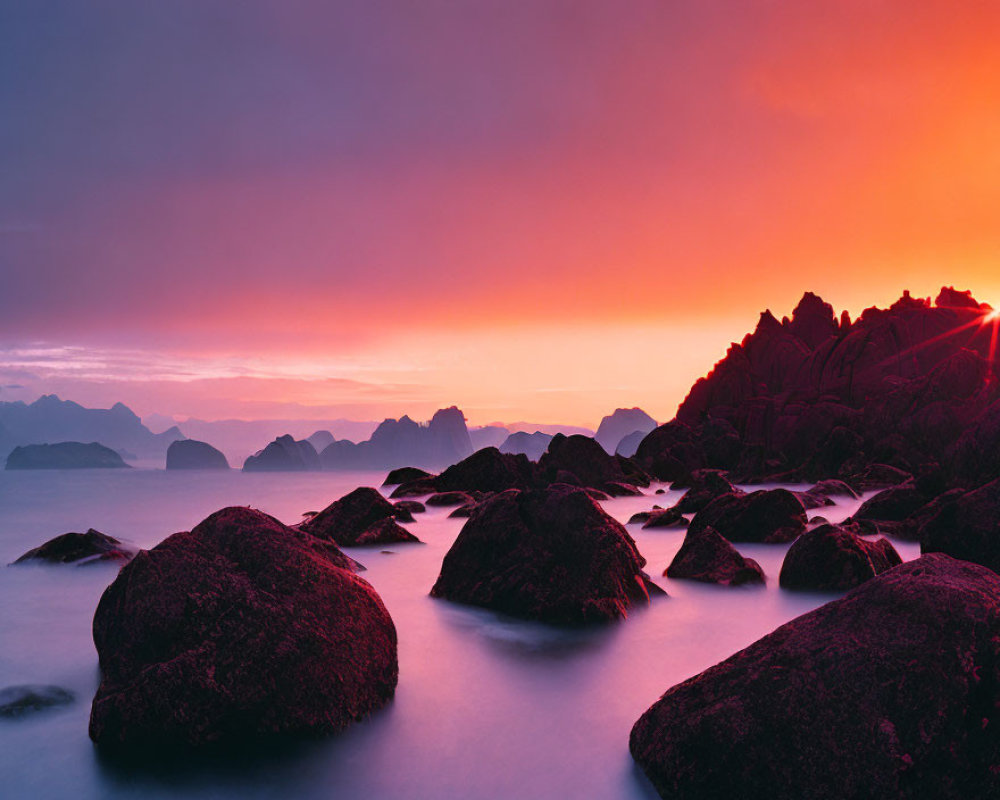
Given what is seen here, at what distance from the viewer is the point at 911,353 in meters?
61.4

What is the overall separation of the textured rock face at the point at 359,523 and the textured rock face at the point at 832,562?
11483 millimetres

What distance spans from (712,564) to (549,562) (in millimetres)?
4690

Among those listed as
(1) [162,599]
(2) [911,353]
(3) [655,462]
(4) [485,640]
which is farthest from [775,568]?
(2) [911,353]

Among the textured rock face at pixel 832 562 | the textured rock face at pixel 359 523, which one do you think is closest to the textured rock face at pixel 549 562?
the textured rock face at pixel 832 562

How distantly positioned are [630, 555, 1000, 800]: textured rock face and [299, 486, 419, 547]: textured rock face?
15.1 m

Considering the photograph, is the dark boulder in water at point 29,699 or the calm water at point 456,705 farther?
the dark boulder in water at point 29,699

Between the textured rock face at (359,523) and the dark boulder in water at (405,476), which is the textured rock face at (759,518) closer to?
the textured rock face at (359,523)

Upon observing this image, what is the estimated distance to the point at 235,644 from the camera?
6988 millimetres

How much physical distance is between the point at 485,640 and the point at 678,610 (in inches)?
161

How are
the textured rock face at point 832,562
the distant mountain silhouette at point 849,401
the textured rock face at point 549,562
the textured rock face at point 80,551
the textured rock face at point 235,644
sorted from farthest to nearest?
the distant mountain silhouette at point 849,401 < the textured rock face at point 80,551 < the textured rock face at point 832,562 < the textured rock face at point 549,562 < the textured rock face at point 235,644

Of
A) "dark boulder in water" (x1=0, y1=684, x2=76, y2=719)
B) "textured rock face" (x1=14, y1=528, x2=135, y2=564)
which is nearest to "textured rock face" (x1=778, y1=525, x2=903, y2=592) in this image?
"dark boulder in water" (x1=0, y1=684, x2=76, y2=719)

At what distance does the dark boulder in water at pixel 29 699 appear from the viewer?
8180mm

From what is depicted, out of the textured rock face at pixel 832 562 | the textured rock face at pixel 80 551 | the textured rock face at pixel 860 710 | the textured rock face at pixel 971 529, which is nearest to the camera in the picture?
the textured rock face at pixel 860 710

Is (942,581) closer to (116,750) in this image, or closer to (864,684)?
(864,684)
